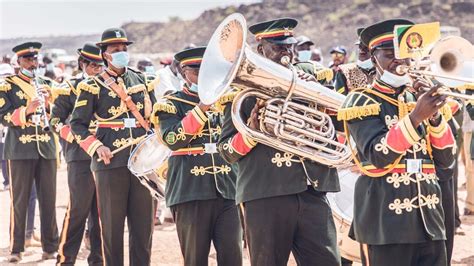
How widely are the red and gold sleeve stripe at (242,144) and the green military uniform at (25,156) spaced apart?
17.0 feet

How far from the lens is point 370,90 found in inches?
241

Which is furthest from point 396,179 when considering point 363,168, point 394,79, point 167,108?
point 167,108

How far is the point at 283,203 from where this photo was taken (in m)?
6.80

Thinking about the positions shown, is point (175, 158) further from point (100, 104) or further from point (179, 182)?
point (100, 104)

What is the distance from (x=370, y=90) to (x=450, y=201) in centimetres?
238

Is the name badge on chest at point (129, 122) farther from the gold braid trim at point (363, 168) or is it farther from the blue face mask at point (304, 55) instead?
the blue face mask at point (304, 55)

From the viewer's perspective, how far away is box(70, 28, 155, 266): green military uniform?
9.09 m

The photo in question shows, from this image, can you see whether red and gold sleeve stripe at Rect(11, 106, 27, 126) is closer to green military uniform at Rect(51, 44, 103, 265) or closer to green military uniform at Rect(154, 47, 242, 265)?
green military uniform at Rect(51, 44, 103, 265)

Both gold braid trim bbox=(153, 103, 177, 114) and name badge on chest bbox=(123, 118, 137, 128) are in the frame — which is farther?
name badge on chest bbox=(123, 118, 137, 128)

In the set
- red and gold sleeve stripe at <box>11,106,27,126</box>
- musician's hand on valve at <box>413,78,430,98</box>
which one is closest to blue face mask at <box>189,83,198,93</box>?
musician's hand on valve at <box>413,78,430,98</box>

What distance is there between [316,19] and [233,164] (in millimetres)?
51799

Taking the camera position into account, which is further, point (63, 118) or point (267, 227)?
point (63, 118)

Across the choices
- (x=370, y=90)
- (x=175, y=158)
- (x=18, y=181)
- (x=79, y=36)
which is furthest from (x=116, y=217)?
(x=79, y=36)

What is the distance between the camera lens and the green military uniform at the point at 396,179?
5.96 m
